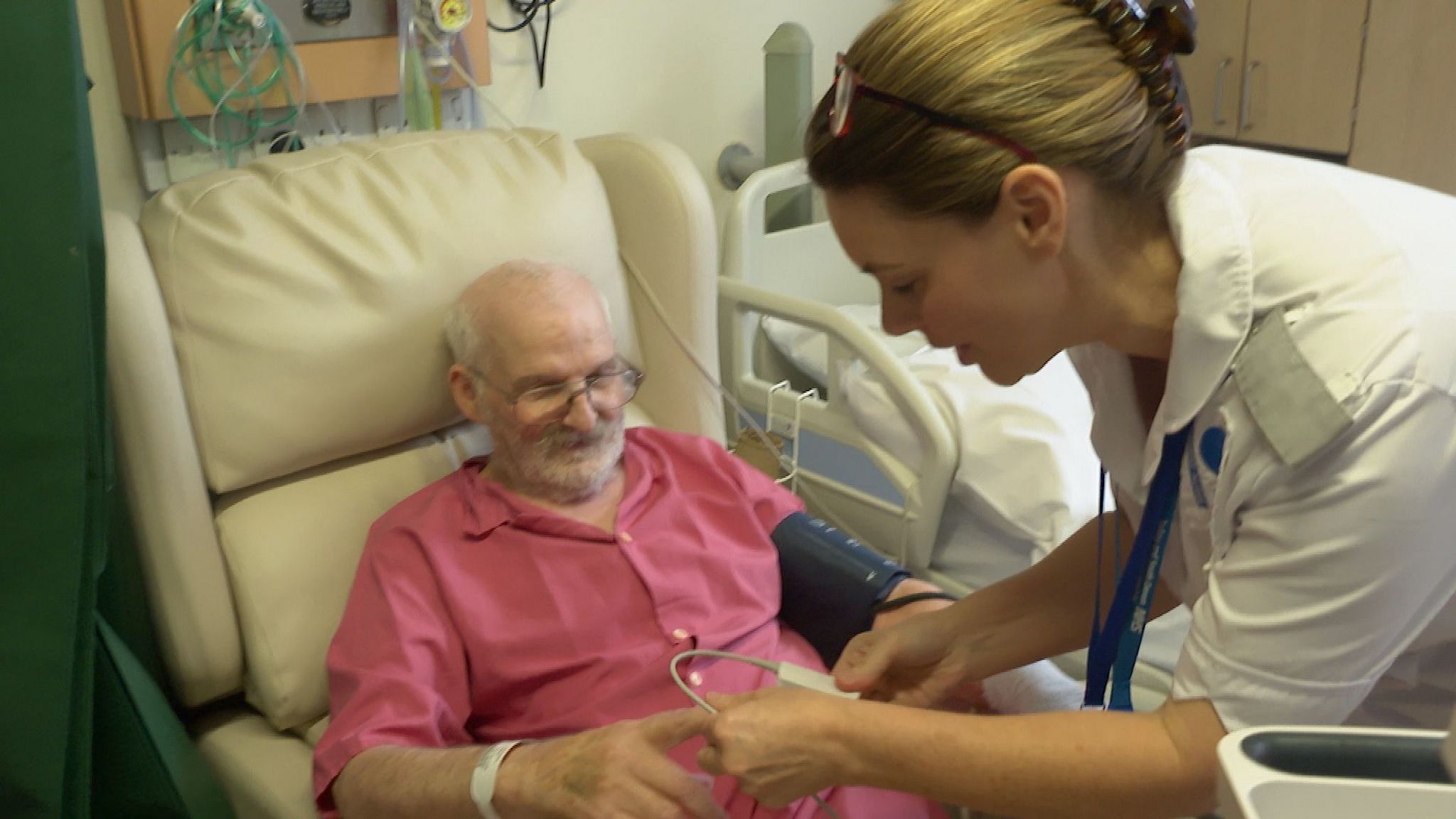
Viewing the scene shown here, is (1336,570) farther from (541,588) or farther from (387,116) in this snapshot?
(387,116)

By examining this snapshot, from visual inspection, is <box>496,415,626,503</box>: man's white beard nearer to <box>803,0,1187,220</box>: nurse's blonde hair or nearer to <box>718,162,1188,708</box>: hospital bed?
<box>718,162,1188,708</box>: hospital bed

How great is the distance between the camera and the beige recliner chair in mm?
1444

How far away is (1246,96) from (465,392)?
2.10m

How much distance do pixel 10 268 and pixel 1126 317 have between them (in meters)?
1.03

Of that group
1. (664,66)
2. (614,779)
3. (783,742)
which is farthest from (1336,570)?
(664,66)

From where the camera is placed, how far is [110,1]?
5.74 ft

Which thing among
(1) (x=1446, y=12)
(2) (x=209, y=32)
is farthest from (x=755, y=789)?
(1) (x=1446, y=12)

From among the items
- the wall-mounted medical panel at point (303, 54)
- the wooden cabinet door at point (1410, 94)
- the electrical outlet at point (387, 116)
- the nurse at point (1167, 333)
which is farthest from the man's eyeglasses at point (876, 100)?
the wooden cabinet door at point (1410, 94)

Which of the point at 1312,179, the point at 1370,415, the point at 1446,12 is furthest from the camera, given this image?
the point at 1446,12

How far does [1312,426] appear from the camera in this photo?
0.84 meters

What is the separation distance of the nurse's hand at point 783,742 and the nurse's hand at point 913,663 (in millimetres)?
256

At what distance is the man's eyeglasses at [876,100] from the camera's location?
2.98 ft

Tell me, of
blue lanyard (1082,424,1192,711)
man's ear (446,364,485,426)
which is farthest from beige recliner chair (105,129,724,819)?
blue lanyard (1082,424,1192,711)

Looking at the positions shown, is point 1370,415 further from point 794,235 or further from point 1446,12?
point 1446,12
